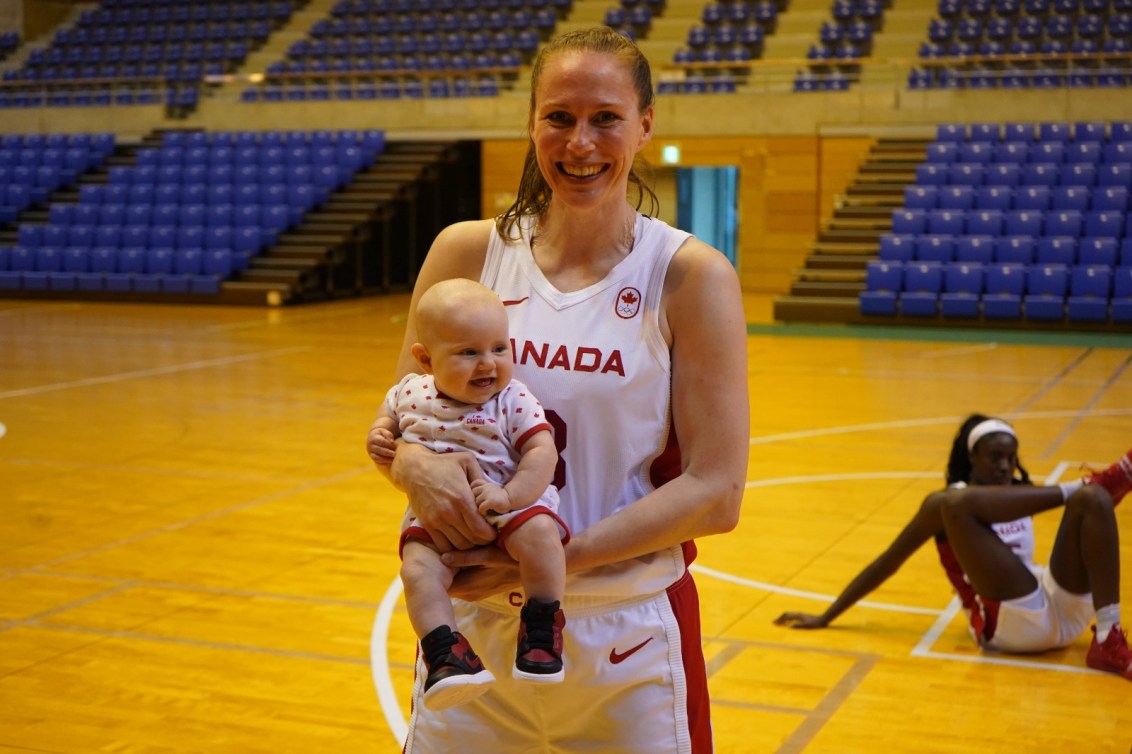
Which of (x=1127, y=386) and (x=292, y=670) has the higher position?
(x=292, y=670)

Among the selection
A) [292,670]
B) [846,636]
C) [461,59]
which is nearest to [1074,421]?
[846,636]

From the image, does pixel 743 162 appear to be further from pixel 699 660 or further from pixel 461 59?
pixel 699 660

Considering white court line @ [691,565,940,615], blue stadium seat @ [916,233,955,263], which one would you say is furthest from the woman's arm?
blue stadium seat @ [916,233,955,263]

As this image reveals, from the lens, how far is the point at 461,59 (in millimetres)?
21922

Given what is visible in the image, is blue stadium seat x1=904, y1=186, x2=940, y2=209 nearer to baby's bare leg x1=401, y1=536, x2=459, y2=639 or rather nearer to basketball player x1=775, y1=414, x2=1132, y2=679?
basketball player x1=775, y1=414, x2=1132, y2=679

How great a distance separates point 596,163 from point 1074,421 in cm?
804

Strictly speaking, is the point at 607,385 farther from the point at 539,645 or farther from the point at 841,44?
the point at 841,44

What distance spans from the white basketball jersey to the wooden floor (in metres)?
2.19

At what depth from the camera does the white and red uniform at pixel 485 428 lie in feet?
6.04

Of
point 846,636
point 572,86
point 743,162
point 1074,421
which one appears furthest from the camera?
point 743,162

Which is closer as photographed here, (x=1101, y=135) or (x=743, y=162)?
(x=1101, y=135)

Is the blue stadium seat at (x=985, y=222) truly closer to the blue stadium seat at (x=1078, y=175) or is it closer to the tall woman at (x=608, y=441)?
the blue stadium seat at (x=1078, y=175)

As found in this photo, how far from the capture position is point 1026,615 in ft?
15.3

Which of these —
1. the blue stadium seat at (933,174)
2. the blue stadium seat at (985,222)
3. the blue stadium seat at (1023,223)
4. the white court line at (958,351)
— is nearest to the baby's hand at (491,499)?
the white court line at (958,351)
